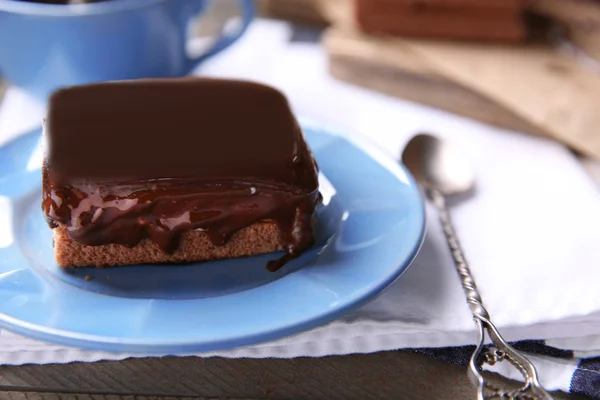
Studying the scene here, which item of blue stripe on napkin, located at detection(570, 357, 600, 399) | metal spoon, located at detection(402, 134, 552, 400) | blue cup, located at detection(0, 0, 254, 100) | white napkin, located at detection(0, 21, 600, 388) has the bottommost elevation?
blue stripe on napkin, located at detection(570, 357, 600, 399)

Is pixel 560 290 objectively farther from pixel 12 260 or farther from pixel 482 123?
pixel 12 260

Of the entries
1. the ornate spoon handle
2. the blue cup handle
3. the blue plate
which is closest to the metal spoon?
the ornate spoon handle

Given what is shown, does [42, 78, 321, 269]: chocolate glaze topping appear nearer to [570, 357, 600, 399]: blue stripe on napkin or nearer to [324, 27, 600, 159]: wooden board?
[570, 357, 600, 399]: blue stripe on napkin

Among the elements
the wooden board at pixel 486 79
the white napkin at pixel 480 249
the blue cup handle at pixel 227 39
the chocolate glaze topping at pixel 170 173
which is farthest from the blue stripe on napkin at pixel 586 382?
the blue cup handle at pixel 227 39

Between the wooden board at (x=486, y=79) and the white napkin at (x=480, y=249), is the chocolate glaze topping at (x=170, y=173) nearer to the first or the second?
the white napkin at (x=480, y=249)

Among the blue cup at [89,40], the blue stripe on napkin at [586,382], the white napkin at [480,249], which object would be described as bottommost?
the blue stripe on napkin at [586,382]
